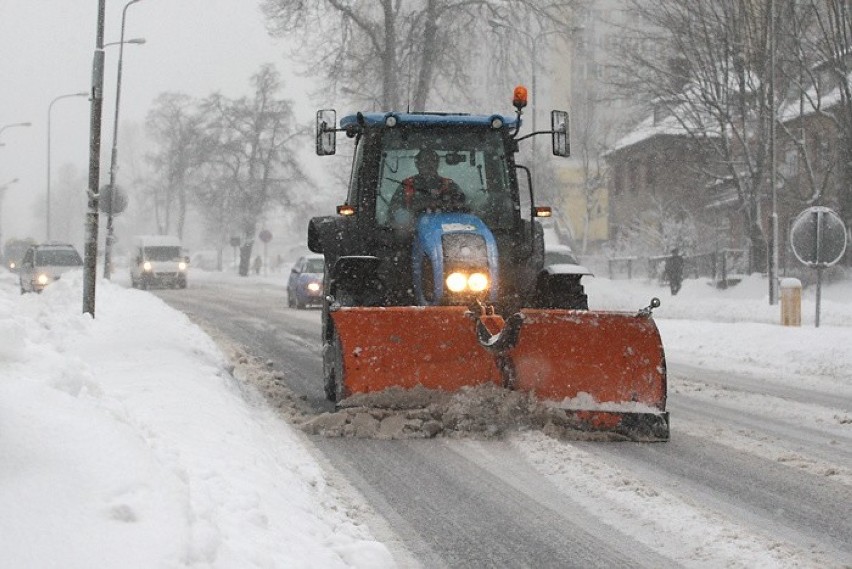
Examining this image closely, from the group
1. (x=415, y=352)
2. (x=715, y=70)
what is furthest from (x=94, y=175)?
(x=715, y=70)

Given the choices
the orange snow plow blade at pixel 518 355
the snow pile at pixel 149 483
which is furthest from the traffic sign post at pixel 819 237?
the snow pile at pixel 149 483

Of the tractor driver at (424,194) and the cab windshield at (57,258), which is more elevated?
the tractor driver at (424,194)

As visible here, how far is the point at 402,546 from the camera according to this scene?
15.1 feet

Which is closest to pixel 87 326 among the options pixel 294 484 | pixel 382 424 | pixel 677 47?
pixel 382 424

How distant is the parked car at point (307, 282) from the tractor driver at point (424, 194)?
17.2 m

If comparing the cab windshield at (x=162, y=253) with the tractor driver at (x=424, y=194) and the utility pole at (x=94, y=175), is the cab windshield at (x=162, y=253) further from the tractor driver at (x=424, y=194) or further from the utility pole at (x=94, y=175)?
the tractor driver at (x=424, y=194)

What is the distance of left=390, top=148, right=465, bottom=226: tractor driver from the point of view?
29.1 ft

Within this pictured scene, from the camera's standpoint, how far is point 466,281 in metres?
7.95

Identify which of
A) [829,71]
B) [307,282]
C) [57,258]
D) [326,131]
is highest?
[829,71]

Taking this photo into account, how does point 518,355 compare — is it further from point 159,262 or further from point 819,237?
point 159,262

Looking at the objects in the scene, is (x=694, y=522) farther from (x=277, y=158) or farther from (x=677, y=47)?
(x=277, y=158)

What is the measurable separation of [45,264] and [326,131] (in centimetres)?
2343

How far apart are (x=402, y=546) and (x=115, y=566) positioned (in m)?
1.78

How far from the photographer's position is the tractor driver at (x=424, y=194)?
8883 mm
